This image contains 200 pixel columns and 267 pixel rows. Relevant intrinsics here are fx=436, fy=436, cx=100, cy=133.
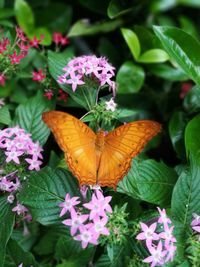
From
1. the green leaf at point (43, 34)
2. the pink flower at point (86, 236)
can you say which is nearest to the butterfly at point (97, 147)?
the pink flower at point (86, 236)

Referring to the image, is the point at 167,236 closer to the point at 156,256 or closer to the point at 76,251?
the point at 156,256

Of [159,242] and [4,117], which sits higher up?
[4,117]

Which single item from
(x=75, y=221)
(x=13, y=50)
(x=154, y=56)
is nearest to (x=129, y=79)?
(x=154, y=56)

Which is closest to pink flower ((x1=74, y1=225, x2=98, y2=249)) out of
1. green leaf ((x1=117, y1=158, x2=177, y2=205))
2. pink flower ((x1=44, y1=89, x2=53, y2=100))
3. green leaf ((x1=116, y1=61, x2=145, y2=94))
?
green leaf ((x1=117, y1=158, x2=177, y2=205))

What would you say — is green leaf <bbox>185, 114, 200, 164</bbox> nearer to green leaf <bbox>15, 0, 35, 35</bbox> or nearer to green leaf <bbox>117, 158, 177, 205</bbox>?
green leaf <bbox>117, 158, 177, 205</bbox>

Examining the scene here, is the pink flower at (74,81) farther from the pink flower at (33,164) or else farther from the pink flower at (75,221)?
the pink flower at (75,221)
